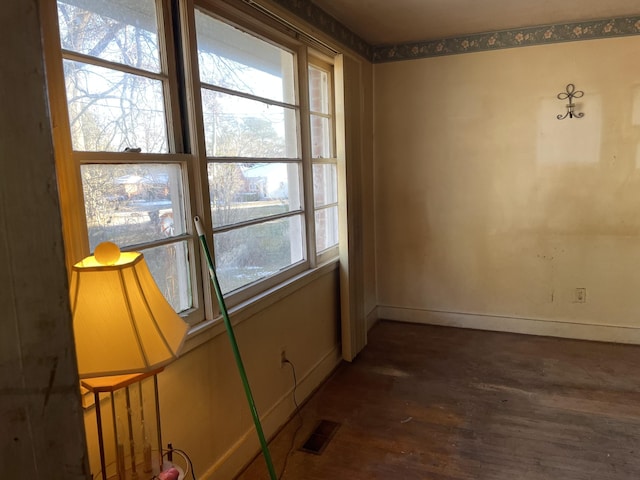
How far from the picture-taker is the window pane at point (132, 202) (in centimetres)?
142

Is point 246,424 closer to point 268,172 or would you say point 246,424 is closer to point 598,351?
point 268,172

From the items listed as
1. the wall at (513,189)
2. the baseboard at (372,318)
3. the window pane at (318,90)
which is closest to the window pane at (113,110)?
the window pane at (318,90)

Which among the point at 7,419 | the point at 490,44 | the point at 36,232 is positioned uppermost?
the point at 490,44

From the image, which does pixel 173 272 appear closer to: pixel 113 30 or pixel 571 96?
pixel 113 30

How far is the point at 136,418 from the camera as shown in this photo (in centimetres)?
138

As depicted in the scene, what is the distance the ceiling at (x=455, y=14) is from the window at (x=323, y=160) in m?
0.41

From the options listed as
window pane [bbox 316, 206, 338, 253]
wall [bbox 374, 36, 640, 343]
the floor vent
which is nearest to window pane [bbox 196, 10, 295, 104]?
window pane [bbox 316, 206, 338, 253]

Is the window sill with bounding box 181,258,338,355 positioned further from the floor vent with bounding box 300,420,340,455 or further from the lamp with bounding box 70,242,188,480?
the floor vent with bounding box 300,420,340,455

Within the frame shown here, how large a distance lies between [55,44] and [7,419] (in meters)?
1.15

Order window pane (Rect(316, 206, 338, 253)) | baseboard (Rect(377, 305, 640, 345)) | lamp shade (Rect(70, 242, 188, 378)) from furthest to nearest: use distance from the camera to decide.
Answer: baseboard (Rect(377, 305, 640, 345)) < window pane (Rect(316, 206, 338, 253)) < lamp shade (Rect(70, 242, 188, 378))

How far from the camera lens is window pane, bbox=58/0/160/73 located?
1322 mm

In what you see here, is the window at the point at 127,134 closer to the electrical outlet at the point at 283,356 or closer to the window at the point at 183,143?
the window at the point at 183,143

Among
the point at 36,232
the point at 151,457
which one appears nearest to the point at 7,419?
the point at 36,232

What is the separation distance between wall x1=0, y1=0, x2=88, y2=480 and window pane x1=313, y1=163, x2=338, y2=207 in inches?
102
